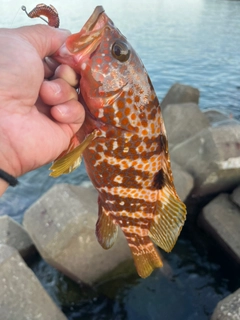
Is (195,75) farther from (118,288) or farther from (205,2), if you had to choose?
(205,2)

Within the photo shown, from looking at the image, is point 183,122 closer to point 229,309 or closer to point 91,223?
point 91,223

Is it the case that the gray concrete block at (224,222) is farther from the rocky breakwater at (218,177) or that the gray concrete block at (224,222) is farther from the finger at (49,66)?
the finger at (49,66)

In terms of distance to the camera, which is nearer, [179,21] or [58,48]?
[58,48]

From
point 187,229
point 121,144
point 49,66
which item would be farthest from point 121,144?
point 187,229

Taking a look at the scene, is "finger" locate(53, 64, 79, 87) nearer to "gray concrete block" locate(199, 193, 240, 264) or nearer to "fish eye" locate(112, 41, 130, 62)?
"fish eye" locate(112, 41, 130, 62)

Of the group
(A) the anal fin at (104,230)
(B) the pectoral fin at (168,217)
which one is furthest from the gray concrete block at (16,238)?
(B) the pectoral fin at (168,217)

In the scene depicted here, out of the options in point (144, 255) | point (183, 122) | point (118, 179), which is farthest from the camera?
point (183, 122)

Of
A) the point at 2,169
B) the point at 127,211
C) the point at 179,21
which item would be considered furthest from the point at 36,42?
the point at 179,21
